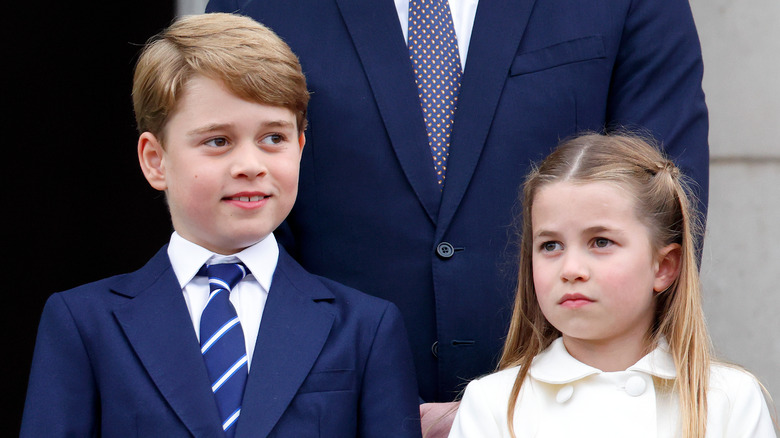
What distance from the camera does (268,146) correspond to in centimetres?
230

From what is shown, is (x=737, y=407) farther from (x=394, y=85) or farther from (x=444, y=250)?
(x=394, y=85)

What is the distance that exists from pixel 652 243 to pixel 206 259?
881mm

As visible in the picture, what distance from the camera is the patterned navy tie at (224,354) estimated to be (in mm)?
2209

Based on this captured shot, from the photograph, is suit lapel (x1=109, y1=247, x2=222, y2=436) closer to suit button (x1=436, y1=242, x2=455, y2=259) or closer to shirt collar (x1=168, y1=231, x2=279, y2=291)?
A: shirt collar (x1=168, y1=231, x2=279, y2=291)

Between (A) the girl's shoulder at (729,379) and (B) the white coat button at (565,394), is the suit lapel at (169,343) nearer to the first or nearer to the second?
(B) the white coat button at (565,394)

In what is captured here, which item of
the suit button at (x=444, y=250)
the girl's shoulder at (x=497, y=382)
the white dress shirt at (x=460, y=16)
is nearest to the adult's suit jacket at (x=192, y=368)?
the girl's shoulder at (x=497, y=382)

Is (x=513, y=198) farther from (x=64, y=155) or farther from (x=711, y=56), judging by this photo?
(x=64, y=155)

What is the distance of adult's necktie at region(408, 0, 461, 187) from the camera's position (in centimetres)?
266

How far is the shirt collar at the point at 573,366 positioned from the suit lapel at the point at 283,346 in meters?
0.44

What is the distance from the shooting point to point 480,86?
2.63m

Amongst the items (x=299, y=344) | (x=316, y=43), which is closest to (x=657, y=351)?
(x=299, y=344)

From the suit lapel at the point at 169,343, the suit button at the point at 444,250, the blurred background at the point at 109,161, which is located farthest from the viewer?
the blurred background at the point at 109,161

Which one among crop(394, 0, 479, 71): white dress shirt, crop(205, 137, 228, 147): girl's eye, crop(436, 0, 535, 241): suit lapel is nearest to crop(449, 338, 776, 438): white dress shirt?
crop(436, 0, 535, 241): suit lapel

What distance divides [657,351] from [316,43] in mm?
1038
